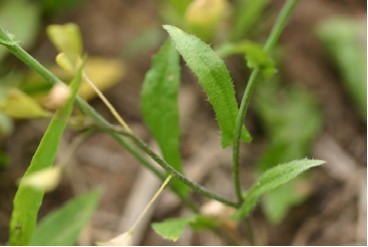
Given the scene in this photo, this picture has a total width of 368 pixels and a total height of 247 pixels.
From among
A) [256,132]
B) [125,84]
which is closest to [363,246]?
[256,132]

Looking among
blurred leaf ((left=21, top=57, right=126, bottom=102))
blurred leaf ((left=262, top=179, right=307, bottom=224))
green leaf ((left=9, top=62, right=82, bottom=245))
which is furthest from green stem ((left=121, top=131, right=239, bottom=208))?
blurred leaf ((left=21, top=57, right=126, bottom=102))

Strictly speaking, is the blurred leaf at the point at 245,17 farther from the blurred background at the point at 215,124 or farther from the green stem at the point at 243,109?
the green stem at the point at 243,109

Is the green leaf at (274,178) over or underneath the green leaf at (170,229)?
over

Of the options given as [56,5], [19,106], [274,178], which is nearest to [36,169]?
[19,106]

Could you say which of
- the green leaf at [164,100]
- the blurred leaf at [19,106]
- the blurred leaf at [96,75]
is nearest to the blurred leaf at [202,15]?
the green leaf at [164,100]

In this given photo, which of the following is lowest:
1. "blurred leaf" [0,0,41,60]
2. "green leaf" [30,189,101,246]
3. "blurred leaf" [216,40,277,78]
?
"green leaf" [30,189,101,246]

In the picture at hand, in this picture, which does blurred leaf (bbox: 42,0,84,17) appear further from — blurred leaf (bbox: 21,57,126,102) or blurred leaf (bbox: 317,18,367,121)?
blurred leaf (bbox: 317,18,367,121)
